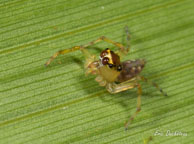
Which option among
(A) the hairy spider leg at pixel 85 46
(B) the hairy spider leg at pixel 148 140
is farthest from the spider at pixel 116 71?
(B) the hairy spider leg at pixel 148 140

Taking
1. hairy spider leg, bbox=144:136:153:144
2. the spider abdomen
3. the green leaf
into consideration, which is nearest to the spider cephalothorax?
the spider abdomen

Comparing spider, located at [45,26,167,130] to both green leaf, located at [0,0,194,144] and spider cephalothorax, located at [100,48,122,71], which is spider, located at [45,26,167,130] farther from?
green leaf, located at [0,0,194,144]

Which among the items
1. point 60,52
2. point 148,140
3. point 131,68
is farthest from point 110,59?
point 148,140

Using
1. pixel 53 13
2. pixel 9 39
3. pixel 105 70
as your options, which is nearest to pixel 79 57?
pixel 105 70

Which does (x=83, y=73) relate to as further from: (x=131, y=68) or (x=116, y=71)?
(x=131, y=68)

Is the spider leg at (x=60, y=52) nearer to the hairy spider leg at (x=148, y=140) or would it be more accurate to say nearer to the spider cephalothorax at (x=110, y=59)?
the spider cephalothorax at (x=110, y=59)
